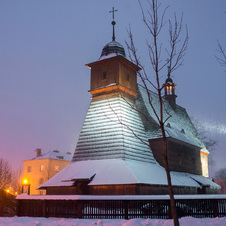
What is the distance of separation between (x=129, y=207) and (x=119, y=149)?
1037cm

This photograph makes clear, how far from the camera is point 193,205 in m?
15.8

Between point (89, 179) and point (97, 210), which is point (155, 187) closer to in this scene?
point (89, 179)

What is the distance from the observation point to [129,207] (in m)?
15.6

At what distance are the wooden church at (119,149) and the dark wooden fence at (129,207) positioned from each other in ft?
20.1

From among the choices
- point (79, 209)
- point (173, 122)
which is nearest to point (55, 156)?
point (173, 122)

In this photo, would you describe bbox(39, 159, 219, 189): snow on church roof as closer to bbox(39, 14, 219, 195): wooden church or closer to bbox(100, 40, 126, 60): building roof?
bbox(39, 14, 219, 195): wooden church

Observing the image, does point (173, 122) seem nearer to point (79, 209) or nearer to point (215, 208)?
point (215, 208)

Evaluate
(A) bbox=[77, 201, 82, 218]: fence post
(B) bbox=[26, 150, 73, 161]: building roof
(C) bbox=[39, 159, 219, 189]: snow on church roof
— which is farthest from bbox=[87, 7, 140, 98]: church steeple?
(B) bbox=[26, 150, 73, 161]: building roof

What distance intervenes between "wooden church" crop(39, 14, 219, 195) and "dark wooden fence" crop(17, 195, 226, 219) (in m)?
6.13

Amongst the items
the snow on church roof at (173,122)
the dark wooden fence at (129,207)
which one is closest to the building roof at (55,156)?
the snow on church roof at (173,122)

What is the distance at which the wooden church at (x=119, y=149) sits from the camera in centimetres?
2391

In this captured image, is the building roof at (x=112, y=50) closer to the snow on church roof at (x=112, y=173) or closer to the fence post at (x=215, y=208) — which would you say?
the snow on church roof at (x=112, y=173)

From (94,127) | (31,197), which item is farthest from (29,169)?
(31,197)

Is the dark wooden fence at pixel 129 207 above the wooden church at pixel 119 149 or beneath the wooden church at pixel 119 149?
beneath
